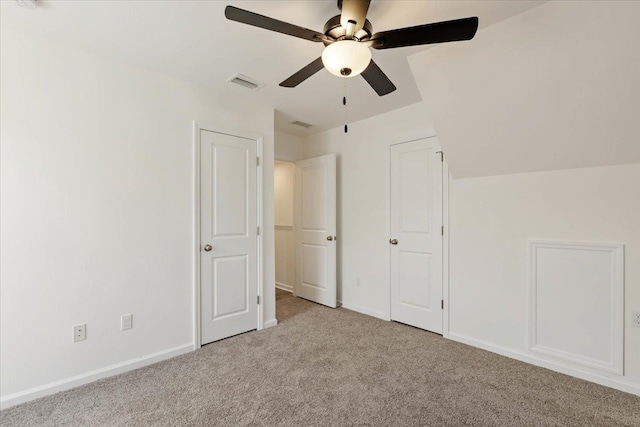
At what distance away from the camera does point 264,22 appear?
140 centimetres

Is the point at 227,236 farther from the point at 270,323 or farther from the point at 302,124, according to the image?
the point at 302,124

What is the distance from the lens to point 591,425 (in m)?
1.73

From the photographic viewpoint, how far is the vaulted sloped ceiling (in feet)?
5.63

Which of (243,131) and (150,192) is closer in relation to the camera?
(150,192)

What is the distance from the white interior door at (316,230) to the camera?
12.9 ft

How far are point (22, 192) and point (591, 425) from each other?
382cm

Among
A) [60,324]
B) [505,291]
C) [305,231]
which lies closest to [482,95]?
[505,291]

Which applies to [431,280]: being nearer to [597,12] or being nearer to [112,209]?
[597,12]

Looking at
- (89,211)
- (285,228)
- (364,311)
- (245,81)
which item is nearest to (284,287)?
(285,228)

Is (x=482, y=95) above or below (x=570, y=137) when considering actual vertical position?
above

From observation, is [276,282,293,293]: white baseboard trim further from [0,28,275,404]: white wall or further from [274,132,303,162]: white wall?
[0,28,275,404]: white wall

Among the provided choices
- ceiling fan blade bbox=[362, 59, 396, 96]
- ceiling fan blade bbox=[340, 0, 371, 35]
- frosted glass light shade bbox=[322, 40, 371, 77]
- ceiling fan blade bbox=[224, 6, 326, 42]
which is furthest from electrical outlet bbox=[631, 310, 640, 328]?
ceiling fan blade bbox=[224, 6, 326, 42]

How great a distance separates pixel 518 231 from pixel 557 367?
110cm

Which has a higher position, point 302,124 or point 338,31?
point 302,124
